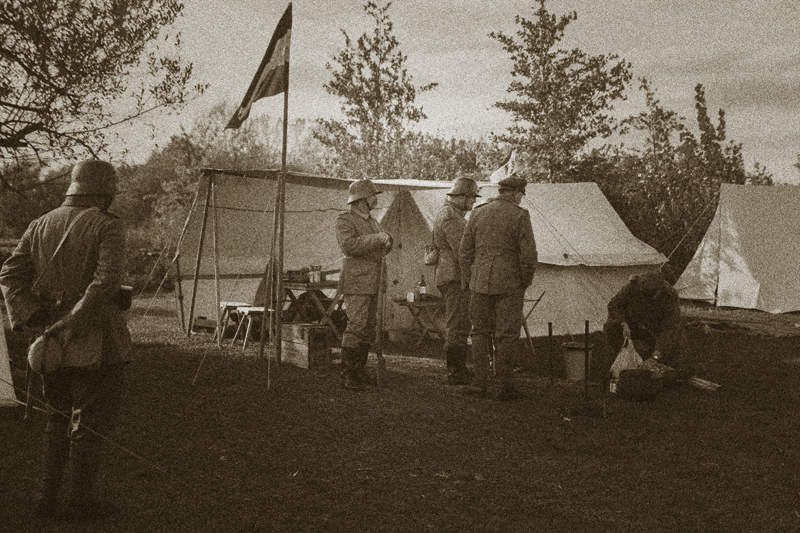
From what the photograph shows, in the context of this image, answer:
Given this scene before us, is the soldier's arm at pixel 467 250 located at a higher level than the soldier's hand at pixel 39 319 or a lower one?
higher

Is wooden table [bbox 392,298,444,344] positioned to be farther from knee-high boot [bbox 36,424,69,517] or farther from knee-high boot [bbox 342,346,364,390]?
knee-high boot [bbox 36,424,69,517]

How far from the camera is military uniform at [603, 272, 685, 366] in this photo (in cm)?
687

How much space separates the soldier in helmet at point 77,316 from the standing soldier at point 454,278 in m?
3.88

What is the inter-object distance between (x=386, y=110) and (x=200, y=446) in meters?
21.4

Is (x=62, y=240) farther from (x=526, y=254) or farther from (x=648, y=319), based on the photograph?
(x=648, y=319)

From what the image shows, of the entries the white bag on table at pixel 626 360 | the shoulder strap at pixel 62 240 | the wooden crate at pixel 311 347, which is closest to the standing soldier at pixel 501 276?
the white bag on table at pixel 626 360

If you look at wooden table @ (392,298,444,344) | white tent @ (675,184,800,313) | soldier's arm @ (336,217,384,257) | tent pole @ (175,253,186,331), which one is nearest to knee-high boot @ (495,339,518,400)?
soldier's arm @ (336,217,384,257)

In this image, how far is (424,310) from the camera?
11.0 m

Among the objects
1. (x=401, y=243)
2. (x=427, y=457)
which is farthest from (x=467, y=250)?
(x=401, y=243)

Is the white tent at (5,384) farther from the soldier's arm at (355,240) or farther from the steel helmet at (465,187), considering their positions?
the steel helmet at (465,187)

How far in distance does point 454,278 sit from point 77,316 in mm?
4251

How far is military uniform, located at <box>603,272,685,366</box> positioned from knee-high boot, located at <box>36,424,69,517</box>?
182 inches

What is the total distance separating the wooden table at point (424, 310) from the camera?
10.4 meters

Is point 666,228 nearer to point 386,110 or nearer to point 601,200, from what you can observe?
point 601,200
